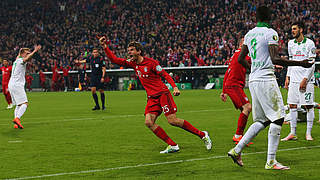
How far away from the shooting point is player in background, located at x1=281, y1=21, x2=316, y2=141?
924 cm

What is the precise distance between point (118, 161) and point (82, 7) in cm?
4884

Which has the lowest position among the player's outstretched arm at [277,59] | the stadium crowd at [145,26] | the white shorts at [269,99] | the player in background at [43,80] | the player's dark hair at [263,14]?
the player in background at [43,80]

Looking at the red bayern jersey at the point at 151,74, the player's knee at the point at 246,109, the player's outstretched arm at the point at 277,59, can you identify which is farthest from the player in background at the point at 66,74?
the player's outstretched arm at the point at 277,59

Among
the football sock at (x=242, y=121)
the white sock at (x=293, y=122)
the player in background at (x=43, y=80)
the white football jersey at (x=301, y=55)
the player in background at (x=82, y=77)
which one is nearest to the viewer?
the football sock at (x=242, y=121)

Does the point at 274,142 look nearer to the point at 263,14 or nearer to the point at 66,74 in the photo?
the point at 263,14

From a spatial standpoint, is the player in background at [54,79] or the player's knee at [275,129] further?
the player in background at [54,79]

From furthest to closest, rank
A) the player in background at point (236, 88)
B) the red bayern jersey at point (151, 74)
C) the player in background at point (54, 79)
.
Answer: the player in background at point (54, 79) → the player in background at point (236, 88) → the red bayern jersey at point (151, 74)

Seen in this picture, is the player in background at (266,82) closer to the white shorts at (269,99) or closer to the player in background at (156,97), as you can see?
the white shorts at (269,99)

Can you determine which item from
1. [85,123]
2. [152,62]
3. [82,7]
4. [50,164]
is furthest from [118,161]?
[82,7]

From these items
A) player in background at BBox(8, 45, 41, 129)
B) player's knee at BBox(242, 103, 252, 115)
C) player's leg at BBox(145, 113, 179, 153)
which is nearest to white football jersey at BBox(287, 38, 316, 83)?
player's knee at BBox(242, 103, 252, 115)

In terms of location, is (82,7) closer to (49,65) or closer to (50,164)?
(49,65)

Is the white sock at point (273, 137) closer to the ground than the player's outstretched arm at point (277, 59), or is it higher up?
closer to the ground

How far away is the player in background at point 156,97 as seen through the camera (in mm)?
8266

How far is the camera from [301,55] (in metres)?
9.44
